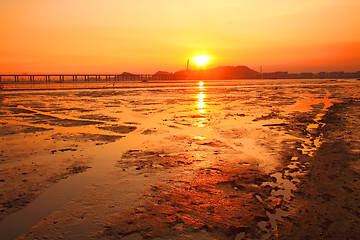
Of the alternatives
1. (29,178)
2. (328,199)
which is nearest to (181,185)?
(328,199)

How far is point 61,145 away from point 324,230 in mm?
9816

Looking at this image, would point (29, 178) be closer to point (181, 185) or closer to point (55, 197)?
point (55, 197)

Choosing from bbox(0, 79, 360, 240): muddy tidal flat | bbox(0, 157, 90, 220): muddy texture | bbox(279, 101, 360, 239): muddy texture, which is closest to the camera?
bbox(279, 101, 360, 239): muddy texture

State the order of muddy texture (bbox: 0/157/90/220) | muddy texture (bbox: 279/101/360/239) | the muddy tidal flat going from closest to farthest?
muddy texture (bbox: 279/101/360/239) < the muddy tidal flat < muddy texture (bbox: 0/157/90/220)

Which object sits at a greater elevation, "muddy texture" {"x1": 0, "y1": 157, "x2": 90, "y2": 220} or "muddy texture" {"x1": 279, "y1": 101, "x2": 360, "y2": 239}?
"muddy texture" {"x1": 279, "y1": 101, "x2": 360, "y2": 239}

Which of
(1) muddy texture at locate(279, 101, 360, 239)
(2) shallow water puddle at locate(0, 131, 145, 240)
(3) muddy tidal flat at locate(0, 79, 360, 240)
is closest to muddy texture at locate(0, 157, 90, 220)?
(3) muddy tidal flat at locate(0, 79, 360, 240)

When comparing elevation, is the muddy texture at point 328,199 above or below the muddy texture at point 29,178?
above

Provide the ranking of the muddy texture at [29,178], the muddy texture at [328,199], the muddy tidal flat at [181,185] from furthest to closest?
the muddy texture at [29,178] → the muddy tidal flat at [181,185] → the muddy texture at [328,199]

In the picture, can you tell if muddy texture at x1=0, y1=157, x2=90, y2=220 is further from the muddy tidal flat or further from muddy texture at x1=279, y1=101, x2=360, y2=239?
muddy texture at x1=279, y1=101, x2=360, y2=239

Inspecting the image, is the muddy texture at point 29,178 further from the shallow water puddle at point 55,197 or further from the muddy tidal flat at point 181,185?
the shallow water puddle at point 55,197

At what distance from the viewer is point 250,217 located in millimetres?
4918

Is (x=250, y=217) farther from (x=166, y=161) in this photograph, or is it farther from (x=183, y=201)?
(x=166, y=161)

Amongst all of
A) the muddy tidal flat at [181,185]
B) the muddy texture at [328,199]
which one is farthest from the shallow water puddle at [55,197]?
the muddy texture at [328,199]

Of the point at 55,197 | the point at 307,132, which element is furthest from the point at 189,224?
the point at 307,132
